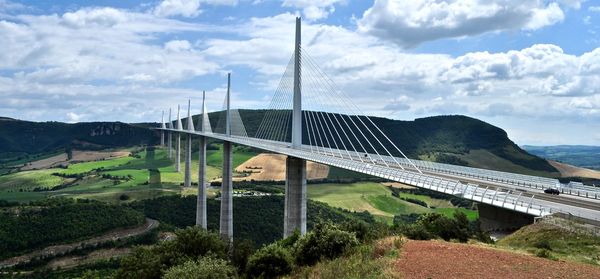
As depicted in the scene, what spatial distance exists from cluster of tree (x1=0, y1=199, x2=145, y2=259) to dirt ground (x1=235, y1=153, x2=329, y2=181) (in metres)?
49.6

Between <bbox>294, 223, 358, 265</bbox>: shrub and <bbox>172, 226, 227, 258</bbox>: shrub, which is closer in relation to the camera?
<bbox>294, 223, 358, 265</bbox>: shrub

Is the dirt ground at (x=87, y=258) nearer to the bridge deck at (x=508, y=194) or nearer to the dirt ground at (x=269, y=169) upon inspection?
the bridge deck at (x=508, y=194)

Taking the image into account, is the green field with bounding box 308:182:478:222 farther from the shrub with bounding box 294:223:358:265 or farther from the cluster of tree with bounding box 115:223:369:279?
the shrub with bounding box 294:223:358:265

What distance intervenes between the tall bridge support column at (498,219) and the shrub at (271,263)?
10.8m

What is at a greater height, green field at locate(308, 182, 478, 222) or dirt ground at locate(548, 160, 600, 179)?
dirt ground at locate(548, 160, 600, 179)

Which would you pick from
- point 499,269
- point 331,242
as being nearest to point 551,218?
point 499,269

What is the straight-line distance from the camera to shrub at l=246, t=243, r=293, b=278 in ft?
70.1

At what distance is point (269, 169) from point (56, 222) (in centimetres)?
6913

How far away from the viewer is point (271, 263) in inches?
858

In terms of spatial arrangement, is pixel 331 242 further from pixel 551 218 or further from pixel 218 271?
pixel 551 218

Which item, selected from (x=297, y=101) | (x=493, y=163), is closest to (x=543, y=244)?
(x=297, y=101)

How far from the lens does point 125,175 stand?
142 meters

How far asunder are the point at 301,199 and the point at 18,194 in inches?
3916

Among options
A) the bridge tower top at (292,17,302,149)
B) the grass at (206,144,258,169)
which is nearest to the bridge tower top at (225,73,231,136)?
the bridge tower top at (292,17,302,149)
